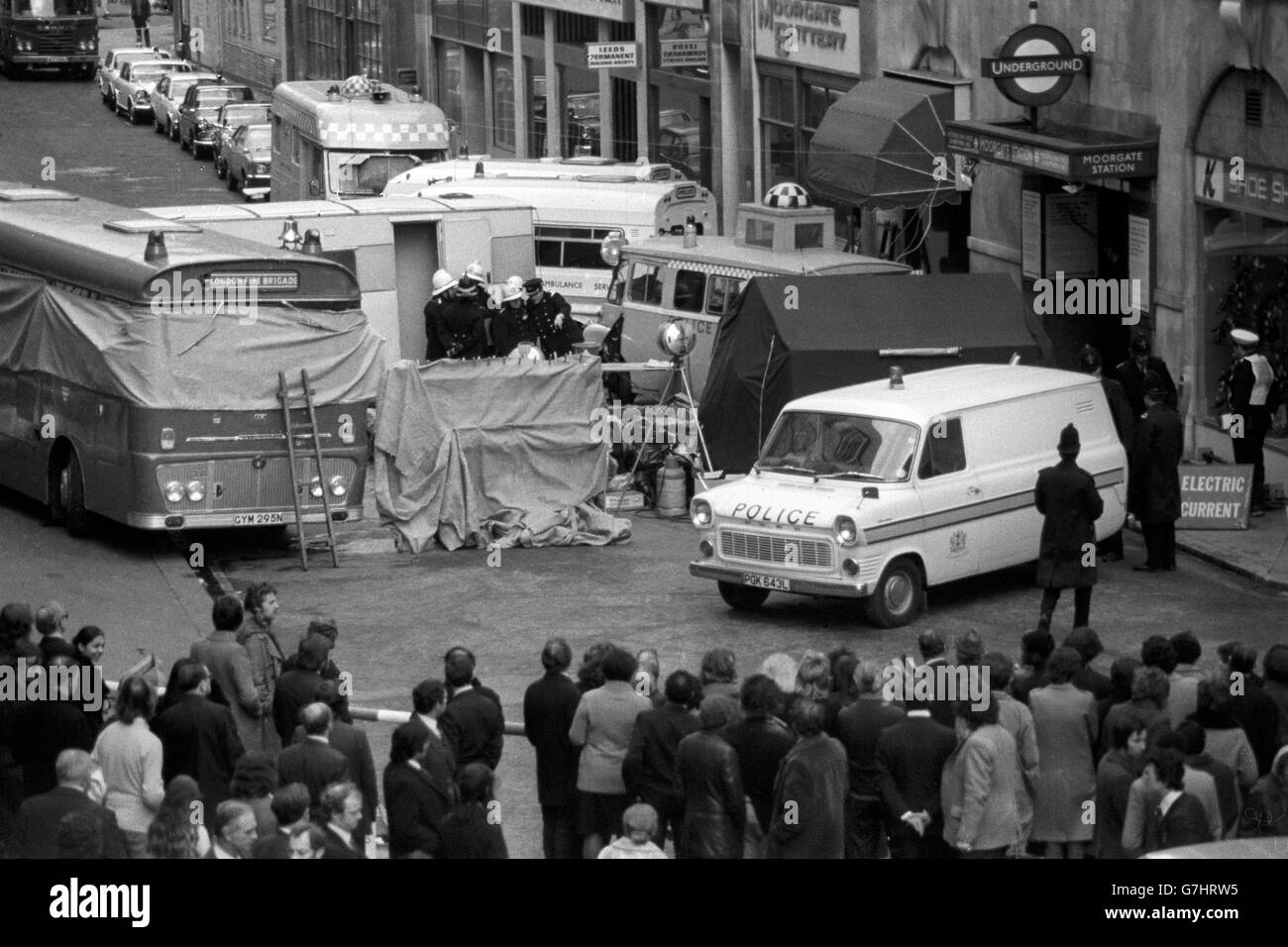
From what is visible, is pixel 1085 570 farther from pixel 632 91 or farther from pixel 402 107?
pixel 632 91

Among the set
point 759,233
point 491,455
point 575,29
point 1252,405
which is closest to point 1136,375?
point 1252,405

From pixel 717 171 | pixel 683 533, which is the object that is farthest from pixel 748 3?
pixel 683 533

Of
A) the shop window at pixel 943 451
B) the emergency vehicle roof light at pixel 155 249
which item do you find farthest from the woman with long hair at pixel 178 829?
the emergency vehicle roof light at pixel 155 249

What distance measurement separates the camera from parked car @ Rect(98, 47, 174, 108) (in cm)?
6288

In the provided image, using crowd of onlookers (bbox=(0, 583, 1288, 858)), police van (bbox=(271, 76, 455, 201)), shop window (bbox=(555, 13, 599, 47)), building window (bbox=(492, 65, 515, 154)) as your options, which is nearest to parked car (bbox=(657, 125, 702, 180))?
shop window (bbox=(555, 13, 599, 47))

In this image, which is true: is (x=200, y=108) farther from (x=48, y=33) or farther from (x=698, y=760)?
(x=698, y=760)

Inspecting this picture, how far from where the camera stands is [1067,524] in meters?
16.5

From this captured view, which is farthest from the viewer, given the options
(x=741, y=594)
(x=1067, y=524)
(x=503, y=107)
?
(x=503, y=107)

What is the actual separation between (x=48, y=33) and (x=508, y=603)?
5548cm

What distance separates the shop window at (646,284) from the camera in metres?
26.1

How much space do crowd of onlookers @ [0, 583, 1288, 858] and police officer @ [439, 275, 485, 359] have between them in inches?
489

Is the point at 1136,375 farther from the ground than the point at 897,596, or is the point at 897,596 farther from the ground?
the point at 1136,375

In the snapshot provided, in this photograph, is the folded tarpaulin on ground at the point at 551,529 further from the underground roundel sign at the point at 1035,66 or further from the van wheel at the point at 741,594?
the underground roundel sign at the point at 1035,66

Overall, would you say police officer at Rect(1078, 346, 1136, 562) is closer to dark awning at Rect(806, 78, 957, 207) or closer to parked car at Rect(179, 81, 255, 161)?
dark awning at Rect(806, 78, 957, 207)
